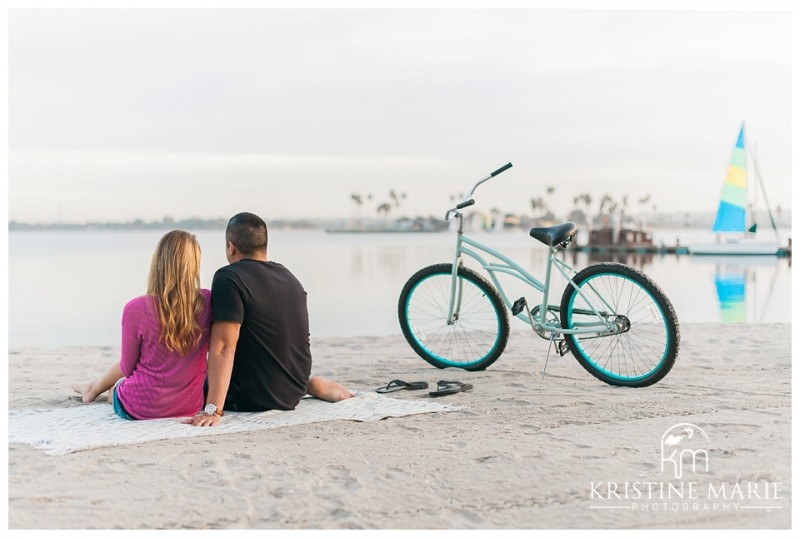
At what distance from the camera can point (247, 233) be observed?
14.1 ft

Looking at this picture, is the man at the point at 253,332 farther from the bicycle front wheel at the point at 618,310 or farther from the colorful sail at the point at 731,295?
the colorful sail at the point at 731,295

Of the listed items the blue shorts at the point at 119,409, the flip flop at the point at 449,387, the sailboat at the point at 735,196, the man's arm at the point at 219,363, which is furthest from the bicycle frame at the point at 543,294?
the sailboat at the point at 735,196

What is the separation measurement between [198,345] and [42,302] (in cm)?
1122

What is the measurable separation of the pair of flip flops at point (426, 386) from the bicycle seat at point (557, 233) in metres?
1.06

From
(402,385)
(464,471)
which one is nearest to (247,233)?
(402,385)

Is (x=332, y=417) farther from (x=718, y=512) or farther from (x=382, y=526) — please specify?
(x=718, y=512)

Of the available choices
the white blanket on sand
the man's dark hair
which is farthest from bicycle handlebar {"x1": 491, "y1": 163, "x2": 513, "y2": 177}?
the man's dark hair

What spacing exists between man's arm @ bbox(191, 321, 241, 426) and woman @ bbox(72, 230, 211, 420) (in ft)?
0.34

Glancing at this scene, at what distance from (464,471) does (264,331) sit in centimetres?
142

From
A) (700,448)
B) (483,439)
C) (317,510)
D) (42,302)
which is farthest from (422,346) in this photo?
(42,302)

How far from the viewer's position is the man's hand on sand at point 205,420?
4.15 m

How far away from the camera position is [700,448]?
3.71m

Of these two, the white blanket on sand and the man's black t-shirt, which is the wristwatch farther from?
the man's black t-shirt

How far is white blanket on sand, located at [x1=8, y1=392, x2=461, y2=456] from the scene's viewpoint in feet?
12.8
